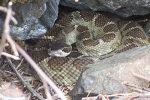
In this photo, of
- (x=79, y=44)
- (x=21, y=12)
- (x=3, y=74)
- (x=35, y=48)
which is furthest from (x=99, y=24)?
(x=3, y=74)

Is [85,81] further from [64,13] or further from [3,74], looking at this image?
[64,13]

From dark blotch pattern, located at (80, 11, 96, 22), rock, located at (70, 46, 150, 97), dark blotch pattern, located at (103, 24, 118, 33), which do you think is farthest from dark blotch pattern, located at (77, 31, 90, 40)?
rock, located at (70, 46, 150, 97)

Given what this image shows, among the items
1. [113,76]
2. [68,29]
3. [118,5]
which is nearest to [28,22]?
[68,29]

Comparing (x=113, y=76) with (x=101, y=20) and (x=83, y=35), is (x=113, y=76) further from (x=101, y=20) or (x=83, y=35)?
(x=101, y=20)

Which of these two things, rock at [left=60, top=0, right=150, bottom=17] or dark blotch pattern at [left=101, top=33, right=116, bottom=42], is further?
dark blotch pattern at [left=101, top=33, right=116, bottom=42]

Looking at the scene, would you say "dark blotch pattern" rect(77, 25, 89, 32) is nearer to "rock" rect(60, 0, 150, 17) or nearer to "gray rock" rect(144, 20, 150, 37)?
"rock" rect(60, 0, 150, 17)

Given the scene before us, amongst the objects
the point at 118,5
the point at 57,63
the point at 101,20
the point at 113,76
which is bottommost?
the point at 57,63

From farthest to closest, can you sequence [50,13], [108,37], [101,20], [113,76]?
[101,20] < [108,37] < [50,13] < [113,76]
